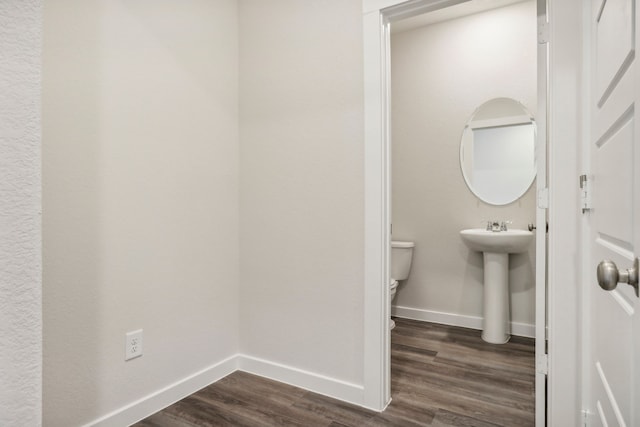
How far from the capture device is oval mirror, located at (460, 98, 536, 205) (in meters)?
3.02

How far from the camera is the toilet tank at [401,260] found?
3338 millimetres

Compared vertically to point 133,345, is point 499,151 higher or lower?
higher

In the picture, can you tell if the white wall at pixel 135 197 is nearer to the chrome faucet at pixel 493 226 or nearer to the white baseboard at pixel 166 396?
the white baseboard at pixel 166 396

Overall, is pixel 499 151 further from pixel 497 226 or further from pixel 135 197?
pixel 135 197

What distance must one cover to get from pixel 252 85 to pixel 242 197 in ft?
2.26

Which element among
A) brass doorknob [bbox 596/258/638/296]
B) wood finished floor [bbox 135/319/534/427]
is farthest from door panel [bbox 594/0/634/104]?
wood finished floor [bbox 135/319/534/427]

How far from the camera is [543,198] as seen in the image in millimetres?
1513

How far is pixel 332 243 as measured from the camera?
6.59 feet

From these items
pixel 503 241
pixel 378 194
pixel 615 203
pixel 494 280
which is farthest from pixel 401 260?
pixel 615 203

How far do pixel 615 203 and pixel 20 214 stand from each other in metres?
1.32

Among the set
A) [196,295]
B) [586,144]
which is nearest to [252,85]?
[196,295]

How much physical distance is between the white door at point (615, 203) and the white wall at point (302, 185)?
0.98 metres

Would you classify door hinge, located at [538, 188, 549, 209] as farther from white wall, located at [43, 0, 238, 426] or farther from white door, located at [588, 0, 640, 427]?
white wall, located at [43, 0, 238, 426]

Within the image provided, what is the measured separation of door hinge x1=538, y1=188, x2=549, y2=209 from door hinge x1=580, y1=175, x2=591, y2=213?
134 mm
